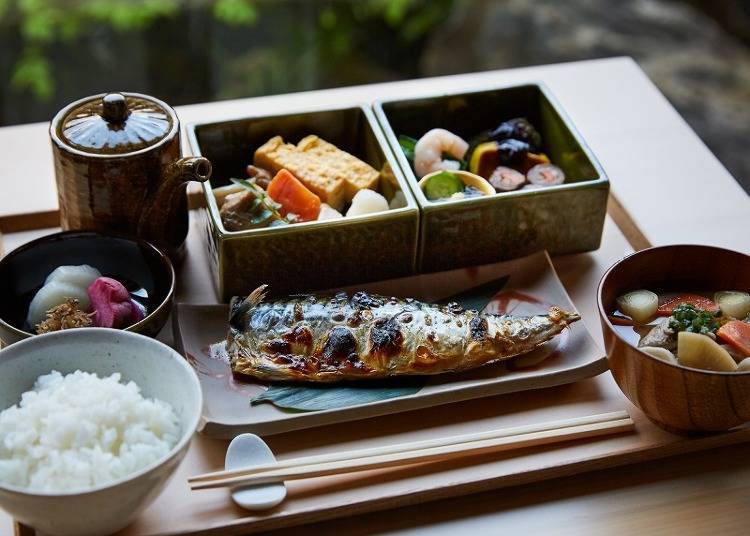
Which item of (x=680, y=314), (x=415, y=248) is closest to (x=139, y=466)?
(x=415, y=248)

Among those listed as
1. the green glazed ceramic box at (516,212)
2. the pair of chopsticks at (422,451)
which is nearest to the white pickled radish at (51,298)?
the pair of chopsticks at (422,451)

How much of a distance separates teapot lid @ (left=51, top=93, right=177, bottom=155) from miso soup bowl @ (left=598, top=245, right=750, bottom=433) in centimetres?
89

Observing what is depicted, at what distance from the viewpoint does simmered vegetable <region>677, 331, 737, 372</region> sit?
1.50 m

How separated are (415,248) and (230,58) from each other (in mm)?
2420

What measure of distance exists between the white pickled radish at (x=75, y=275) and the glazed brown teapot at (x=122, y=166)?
0.41 feet

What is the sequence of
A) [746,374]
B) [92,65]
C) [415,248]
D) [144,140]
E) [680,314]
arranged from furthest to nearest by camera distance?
[92,65]
[415,248]
[144,140]
[680,314]
[746,374]

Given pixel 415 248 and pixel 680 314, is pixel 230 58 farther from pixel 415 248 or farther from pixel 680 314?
pixel 680 314

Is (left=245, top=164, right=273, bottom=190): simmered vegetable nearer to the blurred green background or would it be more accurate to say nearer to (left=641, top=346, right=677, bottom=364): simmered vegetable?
(left=641, top=346, right=677, bottom=364): simmered vegetable

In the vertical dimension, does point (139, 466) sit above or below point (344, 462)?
above

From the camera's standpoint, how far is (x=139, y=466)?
1339 millimetres

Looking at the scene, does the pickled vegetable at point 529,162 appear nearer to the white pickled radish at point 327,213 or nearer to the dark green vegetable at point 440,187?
the dark green vegetable at point 440,187

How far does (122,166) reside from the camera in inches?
68.8

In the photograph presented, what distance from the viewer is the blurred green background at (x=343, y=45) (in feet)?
12.5

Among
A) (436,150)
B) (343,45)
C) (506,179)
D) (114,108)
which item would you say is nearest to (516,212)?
(506,179)
